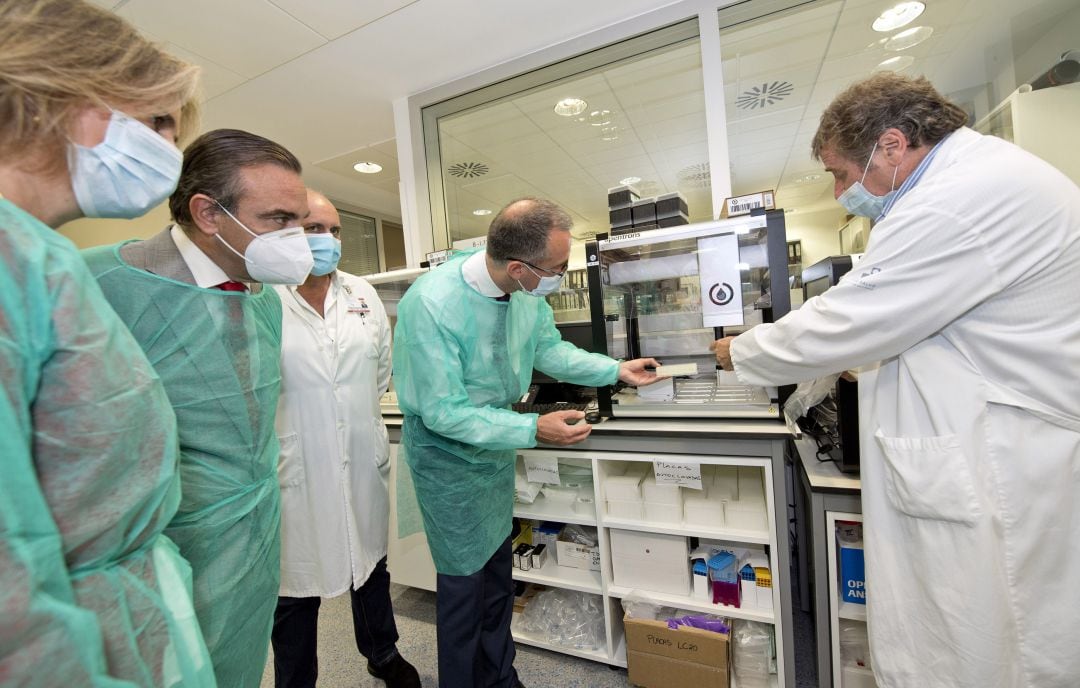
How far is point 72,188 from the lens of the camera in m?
0.53

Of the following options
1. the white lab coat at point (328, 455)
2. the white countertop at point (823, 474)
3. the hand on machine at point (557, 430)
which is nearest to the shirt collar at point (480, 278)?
the hand on machine at point (557, 430)

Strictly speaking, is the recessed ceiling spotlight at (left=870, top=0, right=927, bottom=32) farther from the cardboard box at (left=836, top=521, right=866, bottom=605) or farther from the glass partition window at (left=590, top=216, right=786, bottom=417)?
the cardboard box at (left=836, top=521, right=866, bottom=605)

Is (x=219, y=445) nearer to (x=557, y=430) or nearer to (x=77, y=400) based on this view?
(x=77, y=400)

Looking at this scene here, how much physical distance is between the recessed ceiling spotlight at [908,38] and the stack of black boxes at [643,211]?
174 centimetres

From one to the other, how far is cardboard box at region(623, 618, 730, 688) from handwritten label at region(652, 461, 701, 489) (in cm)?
45

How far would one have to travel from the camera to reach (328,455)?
4.37 feet

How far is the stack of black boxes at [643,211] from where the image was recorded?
1.55 metres

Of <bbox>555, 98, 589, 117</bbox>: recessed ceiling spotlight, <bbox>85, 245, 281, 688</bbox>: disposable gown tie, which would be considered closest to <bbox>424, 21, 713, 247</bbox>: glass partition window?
<bbox>555, 98, 589, 117</bbox>: recessed ceiling spotlight

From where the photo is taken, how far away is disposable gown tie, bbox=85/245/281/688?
0.78m

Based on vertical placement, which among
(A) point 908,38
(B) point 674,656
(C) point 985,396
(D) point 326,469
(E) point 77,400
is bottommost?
(B) point 674,656

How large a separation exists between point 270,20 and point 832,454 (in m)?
2.73

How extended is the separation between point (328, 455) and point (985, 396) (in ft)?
5.18

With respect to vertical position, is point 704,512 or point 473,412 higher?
point 473,412

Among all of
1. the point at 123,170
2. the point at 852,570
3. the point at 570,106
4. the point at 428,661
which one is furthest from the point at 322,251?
the point at 570,106
